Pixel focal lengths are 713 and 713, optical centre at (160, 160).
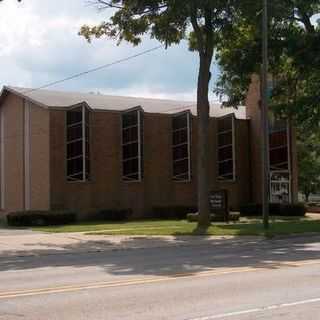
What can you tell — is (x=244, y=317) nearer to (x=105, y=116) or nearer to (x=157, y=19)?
(x=157, y=19)

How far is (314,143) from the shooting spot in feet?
202

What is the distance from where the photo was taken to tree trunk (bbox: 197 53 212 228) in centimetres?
2903

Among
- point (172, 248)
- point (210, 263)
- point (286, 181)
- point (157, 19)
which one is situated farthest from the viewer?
point (286, 181)

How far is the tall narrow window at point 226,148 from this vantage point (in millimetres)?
48031

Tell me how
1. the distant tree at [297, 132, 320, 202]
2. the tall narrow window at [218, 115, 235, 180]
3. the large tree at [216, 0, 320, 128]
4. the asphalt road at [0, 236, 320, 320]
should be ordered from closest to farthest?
the asphalt road at [0, 236, 320, 320]
the large tree at [216, 0, 320, 128]
the tall narrow window at [218, 115, 235, 180]
the distant tree at [297, 132, 320, 202]

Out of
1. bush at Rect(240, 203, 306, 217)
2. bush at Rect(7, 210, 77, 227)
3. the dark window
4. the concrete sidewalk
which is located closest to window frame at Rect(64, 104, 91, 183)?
bush at Rect(7, 210, 77, 227)

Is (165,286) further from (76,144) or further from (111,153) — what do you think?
(111,153)

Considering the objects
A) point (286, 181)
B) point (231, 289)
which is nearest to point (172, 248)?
point (231, 289)

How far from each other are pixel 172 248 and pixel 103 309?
1243 centimetres

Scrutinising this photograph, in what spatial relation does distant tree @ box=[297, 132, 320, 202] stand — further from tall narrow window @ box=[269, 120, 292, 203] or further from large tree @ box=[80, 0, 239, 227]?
large tree @ box=[80, 0, 239, 227]

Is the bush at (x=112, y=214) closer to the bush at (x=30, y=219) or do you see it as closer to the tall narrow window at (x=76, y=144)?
the tall narrow window at (x=76, y=144)

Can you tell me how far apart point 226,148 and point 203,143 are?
62.9 feet

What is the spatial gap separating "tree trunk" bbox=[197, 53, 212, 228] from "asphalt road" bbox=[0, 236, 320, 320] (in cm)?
1022

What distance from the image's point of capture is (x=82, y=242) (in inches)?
953
